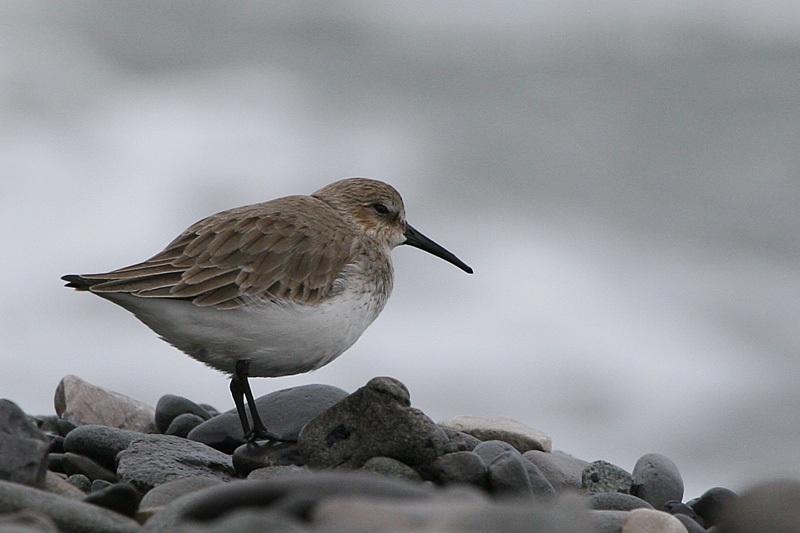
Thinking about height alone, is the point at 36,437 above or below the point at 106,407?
below

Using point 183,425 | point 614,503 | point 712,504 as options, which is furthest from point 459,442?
point 183,425

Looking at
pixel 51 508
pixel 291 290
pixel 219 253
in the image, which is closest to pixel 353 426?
pixel 291 290

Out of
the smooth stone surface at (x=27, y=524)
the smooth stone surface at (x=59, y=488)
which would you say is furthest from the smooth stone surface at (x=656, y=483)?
the smooth stone surface at (x=27, y=524)

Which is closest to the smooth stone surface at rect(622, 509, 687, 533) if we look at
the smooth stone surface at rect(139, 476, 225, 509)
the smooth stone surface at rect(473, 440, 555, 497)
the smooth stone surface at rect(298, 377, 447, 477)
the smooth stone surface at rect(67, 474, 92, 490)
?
the smooth stone surface at rect(473, 440, 555, 497)

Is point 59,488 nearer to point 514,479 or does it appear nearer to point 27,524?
point 27,524

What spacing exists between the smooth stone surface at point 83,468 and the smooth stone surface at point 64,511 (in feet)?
5.85

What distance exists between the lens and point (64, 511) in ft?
10.00

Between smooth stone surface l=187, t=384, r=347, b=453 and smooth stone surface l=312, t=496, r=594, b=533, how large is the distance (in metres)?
3.08

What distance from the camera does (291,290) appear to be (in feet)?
17.9

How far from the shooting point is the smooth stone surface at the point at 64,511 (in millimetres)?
3023

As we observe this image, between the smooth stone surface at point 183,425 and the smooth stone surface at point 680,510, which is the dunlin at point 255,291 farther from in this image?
the smooth stone surface at point 680,510

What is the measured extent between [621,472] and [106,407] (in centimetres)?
336

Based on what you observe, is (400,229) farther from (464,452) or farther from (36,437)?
(36,437)

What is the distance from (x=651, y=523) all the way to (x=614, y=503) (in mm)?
769
